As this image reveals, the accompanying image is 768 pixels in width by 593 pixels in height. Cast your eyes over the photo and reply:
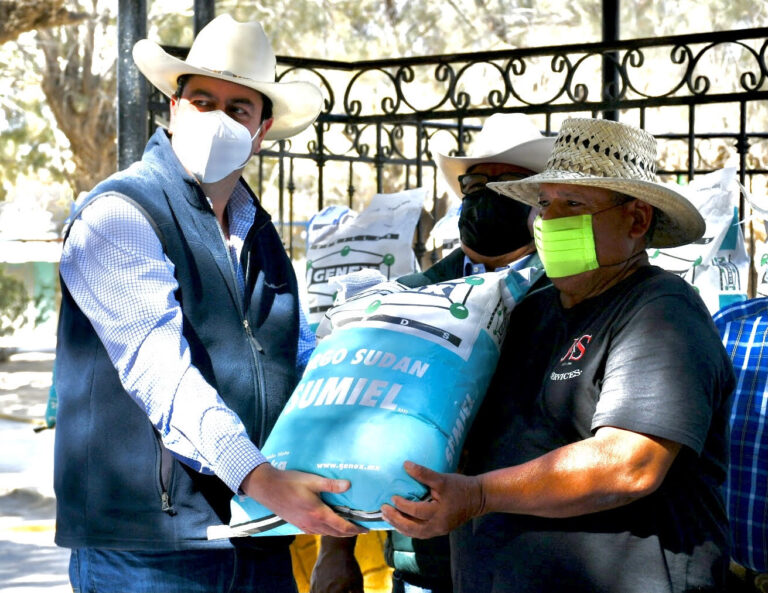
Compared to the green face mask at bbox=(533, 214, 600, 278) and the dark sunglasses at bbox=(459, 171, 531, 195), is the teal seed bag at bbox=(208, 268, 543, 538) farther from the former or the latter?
the dark sunglasses at bbox=(459, 171, 531, 195)

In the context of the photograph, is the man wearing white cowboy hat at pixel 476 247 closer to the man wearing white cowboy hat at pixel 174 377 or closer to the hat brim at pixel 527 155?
the hat brim at pixel 527 155

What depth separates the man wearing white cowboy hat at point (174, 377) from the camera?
2.25 meters

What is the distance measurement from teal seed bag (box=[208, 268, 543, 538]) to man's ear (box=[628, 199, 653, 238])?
31 cm

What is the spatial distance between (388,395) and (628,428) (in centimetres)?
48

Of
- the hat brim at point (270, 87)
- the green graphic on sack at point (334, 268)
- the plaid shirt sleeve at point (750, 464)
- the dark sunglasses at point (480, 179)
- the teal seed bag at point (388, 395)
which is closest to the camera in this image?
the teal seed bag at point (388, 395)

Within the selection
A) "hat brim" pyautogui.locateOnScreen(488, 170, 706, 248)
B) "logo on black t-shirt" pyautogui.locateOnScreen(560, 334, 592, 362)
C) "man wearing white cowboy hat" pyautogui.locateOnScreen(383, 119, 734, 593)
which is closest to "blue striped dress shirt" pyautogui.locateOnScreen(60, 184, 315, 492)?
"man wearing white cowboy hat" pyautogui.locateOnScreen(383, 119, 734, 593)

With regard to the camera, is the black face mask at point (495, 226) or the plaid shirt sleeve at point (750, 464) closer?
the plaid shirt sleeve at point (750, 464)

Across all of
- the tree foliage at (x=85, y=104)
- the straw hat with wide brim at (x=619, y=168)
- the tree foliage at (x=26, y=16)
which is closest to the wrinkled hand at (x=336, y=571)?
the straw hat with wide brim at (x=619, y=168)

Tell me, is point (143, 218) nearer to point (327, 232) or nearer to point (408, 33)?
point (327, 232)

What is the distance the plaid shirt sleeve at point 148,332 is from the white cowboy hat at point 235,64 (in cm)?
57

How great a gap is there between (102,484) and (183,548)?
0.75 feet

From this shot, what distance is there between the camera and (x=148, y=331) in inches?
90.0

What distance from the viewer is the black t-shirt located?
204cm

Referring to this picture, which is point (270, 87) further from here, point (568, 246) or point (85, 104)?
point (85, 104)
